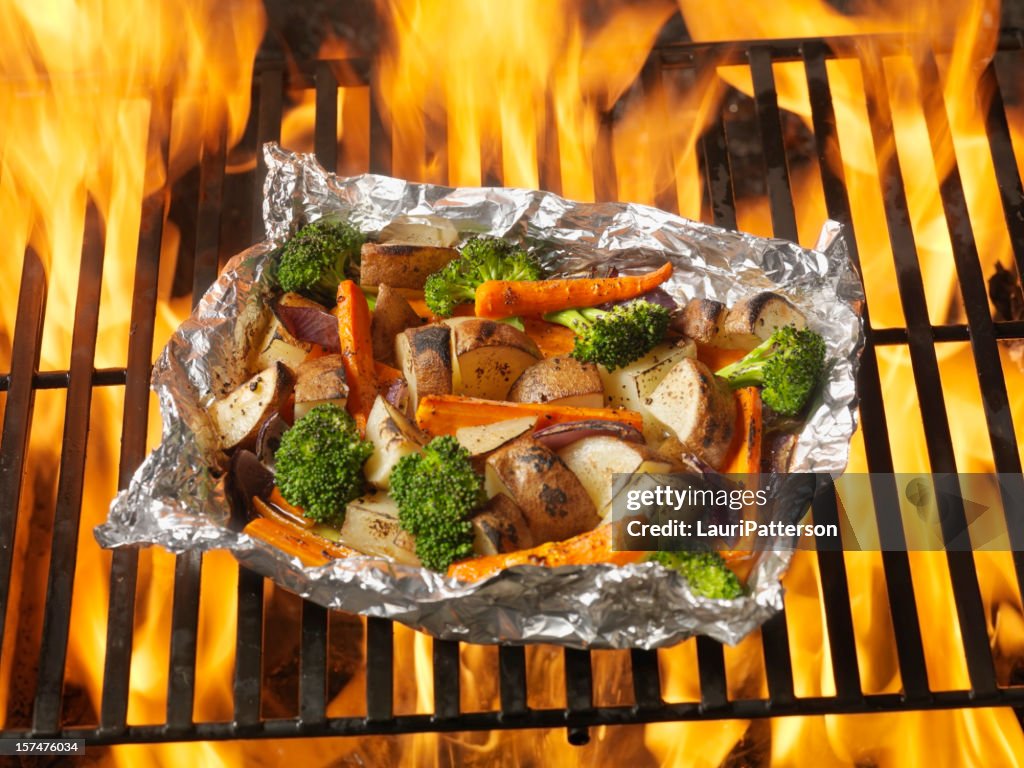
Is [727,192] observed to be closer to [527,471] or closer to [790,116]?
[790,116]

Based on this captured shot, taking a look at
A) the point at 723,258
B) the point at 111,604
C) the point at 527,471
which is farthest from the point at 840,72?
the point at 111,604

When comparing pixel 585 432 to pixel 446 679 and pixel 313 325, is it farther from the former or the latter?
pixel 313 325

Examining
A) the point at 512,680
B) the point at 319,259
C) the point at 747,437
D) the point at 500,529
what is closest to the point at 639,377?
the point at 747,437

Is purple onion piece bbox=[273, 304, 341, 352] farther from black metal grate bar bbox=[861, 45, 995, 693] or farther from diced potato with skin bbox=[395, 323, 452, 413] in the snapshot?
black metal grate bar bbox=[861, 45, 995, 693]

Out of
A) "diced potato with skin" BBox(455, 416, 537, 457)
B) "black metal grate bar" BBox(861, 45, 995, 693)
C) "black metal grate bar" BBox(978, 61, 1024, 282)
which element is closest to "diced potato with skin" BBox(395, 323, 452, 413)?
"diced potato with skin" BBox(455, 416, 537, 457)

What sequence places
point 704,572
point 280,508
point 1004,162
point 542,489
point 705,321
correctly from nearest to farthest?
point 704,572
point 542,489
point 280,508
point 705,321
point 1004,162

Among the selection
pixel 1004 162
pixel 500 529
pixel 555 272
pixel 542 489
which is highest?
pixel 1004 162
